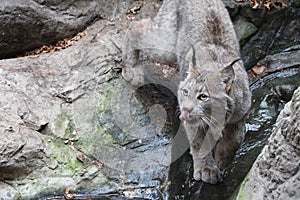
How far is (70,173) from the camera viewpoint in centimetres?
573

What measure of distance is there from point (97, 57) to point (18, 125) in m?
1.37

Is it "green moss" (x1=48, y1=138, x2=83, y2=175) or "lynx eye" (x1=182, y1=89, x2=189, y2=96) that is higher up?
"lynx eye" (x1=182, y1=89, x2=189, y2=96)

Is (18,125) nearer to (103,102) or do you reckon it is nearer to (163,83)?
(103,102)

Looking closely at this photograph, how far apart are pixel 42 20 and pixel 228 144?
9.74 feet

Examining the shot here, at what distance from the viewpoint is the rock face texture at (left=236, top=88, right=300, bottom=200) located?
3.67 metres

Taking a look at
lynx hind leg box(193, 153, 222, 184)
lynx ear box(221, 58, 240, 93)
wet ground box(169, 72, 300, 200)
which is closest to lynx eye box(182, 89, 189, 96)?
lynx ear box(221, 58, 240, 93)

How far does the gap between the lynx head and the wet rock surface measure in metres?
0.66

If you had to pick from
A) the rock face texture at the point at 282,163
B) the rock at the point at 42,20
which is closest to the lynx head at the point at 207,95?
the rock face texture at the point at 282,163

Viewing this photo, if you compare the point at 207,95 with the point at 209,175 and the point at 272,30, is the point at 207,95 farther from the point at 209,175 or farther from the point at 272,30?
the point at 272,30

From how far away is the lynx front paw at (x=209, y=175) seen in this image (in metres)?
5.31

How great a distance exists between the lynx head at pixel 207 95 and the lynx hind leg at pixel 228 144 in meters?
0.34

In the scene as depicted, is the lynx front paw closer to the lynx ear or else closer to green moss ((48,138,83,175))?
the lynx ear

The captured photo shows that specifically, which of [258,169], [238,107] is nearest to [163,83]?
[238,107]

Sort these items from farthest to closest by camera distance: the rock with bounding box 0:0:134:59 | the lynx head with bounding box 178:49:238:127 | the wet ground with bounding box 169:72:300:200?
the rock with bounding box 0:0:134:59
the wet ground with bounding box 169:72:300:200
the lynx head with bounding box 178:49:238:127
